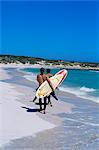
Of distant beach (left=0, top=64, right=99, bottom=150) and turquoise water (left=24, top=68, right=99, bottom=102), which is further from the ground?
distant beach (left=0, top=64, right=99, bottom=150)

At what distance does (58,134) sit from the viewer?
34.9 feet

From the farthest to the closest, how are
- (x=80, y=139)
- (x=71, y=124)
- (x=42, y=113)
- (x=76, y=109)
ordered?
(x=76, y=109) < (x=42, y=113) < (x=71, y=124) < (x=80, y=139)

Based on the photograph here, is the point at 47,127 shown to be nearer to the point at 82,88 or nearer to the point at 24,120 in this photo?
the point at 24,120

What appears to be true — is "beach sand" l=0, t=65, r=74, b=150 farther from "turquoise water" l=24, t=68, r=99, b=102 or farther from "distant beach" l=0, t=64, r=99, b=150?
"turquoise water" l=24, t=68, r=99, b=102

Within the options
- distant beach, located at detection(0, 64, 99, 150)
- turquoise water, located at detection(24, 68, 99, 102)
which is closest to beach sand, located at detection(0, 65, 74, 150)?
distant beach, located at detection(0, 64, 99, 150)

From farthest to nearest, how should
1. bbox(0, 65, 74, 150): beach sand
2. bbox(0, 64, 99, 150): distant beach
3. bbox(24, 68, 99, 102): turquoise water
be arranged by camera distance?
1. bbox(24, 68, 99, 102): turquoise water
2. bbox(0, 65, 74, 150): beach sand
3. bbox(0, 64, 99, 150): distant beach

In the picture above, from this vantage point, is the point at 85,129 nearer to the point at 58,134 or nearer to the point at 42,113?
the point at 58,134

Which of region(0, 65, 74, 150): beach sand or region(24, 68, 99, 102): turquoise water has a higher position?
region(0, 65, 74, 150): beach sand

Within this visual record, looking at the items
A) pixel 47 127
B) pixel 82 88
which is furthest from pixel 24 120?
pixel 82 88

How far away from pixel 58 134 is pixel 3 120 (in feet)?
5.58

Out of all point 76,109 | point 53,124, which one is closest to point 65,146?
point 53,124

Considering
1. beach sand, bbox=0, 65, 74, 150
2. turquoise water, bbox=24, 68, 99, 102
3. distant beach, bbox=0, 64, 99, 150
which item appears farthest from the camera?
turquoise water, bbox=24, 68, 99, 102

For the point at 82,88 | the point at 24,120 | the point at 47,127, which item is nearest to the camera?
the point at 47,127

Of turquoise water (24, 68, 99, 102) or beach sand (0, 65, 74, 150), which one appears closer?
beach sand (0, 65, 74, 150)
